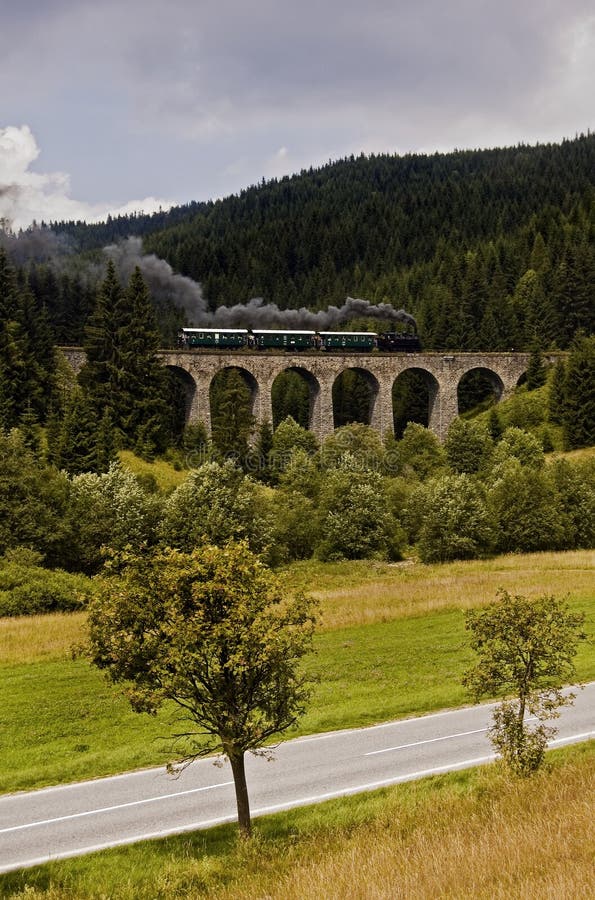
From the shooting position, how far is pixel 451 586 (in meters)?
41.5

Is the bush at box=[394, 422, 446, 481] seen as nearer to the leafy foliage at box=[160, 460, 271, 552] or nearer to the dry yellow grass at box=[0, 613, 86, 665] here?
the leafy foliage at box=[160, 460, 271, 552]

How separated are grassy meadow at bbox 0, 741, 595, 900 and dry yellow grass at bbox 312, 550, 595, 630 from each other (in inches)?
738

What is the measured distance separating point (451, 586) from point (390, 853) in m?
32.5

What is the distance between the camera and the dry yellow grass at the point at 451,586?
36281mm

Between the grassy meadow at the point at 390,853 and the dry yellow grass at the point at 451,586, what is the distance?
18.7m

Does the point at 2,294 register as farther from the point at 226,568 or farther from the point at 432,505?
the point at 226,568

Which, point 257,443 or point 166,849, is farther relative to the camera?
point 257,443

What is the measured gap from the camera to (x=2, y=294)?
76125mm

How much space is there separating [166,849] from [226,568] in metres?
5.14

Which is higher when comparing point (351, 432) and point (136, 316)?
point (136, 316)

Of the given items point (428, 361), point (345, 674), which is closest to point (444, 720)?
point (345, 674)

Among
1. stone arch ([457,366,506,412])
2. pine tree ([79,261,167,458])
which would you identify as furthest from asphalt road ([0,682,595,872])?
stone arch ([457,366,506,412])

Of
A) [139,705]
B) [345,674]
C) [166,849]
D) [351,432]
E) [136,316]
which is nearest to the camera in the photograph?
[139,705]

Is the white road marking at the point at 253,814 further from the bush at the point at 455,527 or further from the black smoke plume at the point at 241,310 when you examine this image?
the black smoke plume at the point at 241,310
